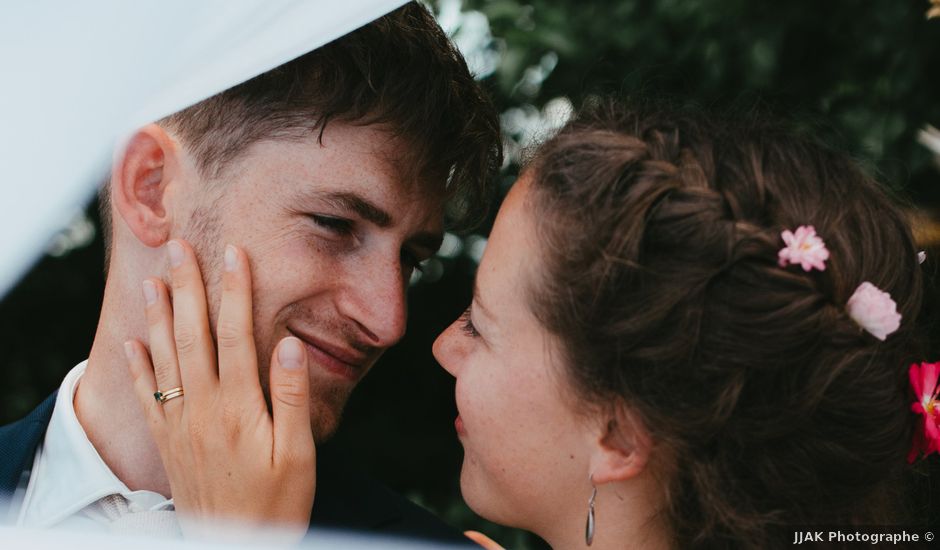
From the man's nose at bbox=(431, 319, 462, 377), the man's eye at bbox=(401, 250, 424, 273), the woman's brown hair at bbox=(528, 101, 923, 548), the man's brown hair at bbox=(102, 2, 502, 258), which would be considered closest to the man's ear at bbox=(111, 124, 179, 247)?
the man's brown hair at bbox=(102, 2, 502, 258)

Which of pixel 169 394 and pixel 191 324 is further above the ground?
pixel 191 324

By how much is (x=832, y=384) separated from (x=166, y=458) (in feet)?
4.70

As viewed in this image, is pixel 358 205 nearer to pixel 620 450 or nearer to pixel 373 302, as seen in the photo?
pixel 373 302

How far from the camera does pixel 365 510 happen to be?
92.0 inches

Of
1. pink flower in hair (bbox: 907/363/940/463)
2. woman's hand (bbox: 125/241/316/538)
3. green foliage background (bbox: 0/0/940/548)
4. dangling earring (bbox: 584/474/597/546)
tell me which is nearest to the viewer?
pink flower in hair (bbox: 907/363/940/463)

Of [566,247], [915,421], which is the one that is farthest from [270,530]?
[915,421]

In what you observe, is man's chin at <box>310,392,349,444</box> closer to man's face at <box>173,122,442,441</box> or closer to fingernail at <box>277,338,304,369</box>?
man's face at <box>173,122,442,441</box>

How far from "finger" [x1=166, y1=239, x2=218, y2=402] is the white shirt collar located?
0.33 meters

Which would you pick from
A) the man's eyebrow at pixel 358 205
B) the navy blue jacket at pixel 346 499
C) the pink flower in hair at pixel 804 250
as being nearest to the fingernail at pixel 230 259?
the man's eyebrow at pixel 358 205

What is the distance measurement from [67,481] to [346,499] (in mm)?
660

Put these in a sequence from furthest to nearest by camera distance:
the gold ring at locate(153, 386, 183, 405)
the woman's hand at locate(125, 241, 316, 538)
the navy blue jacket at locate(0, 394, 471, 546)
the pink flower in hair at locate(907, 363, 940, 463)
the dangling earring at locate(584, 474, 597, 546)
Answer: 1. the navy blue jacket at locate(0, 394, 471, 546)
2. the gold ring at locate(153, 386, 183, 405)
3. the woman's hand at locate(125, 241, 316, 538)
4. the dangling earring at locate(584, 474, 597, 546)
5. the pink flower in hair at locate(907, 363, 940, 463)

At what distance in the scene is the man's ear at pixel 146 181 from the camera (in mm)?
2197

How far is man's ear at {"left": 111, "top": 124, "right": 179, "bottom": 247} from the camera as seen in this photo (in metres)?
2.20

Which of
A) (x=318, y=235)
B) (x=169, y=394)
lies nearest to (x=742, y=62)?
(x=318, y=235)
